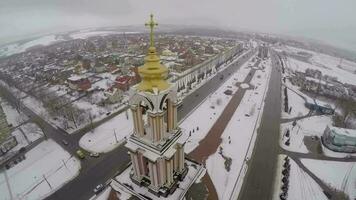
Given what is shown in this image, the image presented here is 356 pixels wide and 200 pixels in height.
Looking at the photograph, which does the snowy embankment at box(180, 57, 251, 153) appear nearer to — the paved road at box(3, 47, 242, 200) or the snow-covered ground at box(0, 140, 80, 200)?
the paved road at box(3, 47, 242, 200)

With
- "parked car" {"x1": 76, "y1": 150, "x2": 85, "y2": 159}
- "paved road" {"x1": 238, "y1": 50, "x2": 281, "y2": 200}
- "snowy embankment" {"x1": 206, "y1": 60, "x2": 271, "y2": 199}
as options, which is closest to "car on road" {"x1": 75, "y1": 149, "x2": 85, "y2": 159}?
"parked car" {"x1": 76, "y1": 150, "x2": 85, "y2": 159}

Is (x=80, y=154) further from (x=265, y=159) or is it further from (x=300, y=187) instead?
(x=300, y=187)

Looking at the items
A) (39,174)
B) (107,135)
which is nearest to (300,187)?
(107,135)

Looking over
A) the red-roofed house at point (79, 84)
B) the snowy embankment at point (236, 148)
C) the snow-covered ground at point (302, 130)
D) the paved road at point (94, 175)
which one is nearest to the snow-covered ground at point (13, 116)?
the red-roofed house at point (79, 84)

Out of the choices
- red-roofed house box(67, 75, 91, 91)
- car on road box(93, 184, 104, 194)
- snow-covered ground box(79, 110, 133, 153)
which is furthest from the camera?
red-roofed house box(67, 75, 91, 91)

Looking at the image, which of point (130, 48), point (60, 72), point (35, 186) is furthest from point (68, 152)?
point (130, 48)
